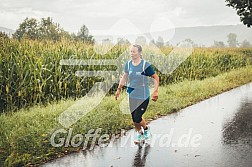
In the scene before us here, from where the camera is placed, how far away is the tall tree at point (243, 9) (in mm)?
26116

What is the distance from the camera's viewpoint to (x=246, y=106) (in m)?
9.22

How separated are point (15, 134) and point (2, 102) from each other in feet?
8.75

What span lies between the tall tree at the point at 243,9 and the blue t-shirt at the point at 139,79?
2314cm

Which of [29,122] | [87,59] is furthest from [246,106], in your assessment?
[29,122]

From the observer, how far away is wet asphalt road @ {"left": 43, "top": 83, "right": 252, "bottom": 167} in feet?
15.0

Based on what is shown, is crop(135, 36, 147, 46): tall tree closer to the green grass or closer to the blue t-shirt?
the green grass

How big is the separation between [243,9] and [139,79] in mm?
24494

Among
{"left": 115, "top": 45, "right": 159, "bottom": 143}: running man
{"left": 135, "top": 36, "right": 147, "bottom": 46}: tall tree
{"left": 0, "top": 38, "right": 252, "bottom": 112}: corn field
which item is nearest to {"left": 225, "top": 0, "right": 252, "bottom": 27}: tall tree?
{"left": 135, "top": 36, "right": 147, "bottom": 46}: tall tree

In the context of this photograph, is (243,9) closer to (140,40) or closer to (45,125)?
(140,40)

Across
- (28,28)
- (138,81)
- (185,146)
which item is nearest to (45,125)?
(138,81)

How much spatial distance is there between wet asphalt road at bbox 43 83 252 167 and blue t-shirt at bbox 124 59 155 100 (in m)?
0.89

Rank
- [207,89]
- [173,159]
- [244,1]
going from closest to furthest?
[173,159]
[207,89]
[244,1]

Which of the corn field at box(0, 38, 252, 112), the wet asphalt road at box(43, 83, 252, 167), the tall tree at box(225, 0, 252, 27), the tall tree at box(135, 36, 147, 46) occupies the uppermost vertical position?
the tall tree at box(225, 0, 252, 27)

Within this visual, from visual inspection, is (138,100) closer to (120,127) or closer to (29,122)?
(120,127)
